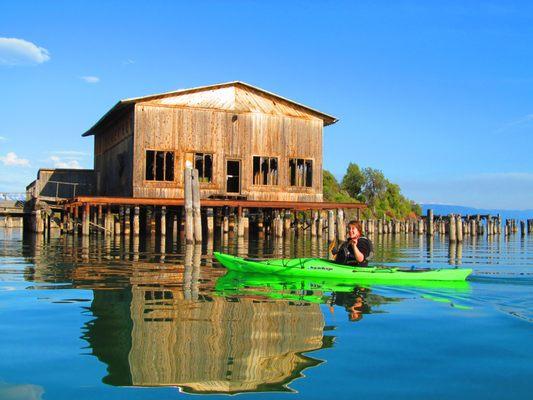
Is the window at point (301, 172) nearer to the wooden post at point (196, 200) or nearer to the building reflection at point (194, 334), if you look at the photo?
the wooden post at point (196, 200)

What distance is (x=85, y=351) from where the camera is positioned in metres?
6.60

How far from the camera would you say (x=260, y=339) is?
711 centimetres

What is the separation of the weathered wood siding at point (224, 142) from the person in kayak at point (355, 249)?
19552 mm

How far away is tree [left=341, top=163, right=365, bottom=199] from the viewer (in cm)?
6562

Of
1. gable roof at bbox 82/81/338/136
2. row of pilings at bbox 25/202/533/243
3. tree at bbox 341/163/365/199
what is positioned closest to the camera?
row of pilings at bbox 25/202/533/243

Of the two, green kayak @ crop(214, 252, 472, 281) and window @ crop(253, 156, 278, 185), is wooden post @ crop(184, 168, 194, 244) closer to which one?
window @ crop(253, 156, 278, 185)

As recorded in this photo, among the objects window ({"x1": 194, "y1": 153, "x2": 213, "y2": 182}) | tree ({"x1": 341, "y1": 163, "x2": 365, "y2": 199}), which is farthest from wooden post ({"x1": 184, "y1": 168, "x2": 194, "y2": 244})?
tree ({"x1": 341, "y1": 163, "x2": 365, "y2": 199})

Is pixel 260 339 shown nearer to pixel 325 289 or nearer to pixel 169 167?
pixel 325 289

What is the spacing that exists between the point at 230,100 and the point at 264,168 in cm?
506

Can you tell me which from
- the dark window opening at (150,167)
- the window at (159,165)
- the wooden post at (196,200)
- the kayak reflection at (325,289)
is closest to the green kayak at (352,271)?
the kayak reflection at (325,289)

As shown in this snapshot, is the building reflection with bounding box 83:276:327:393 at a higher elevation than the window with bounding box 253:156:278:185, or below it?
below

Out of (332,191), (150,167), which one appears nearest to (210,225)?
(150,167)

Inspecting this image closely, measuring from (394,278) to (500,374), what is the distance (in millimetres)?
6863

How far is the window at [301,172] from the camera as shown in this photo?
3462cm
